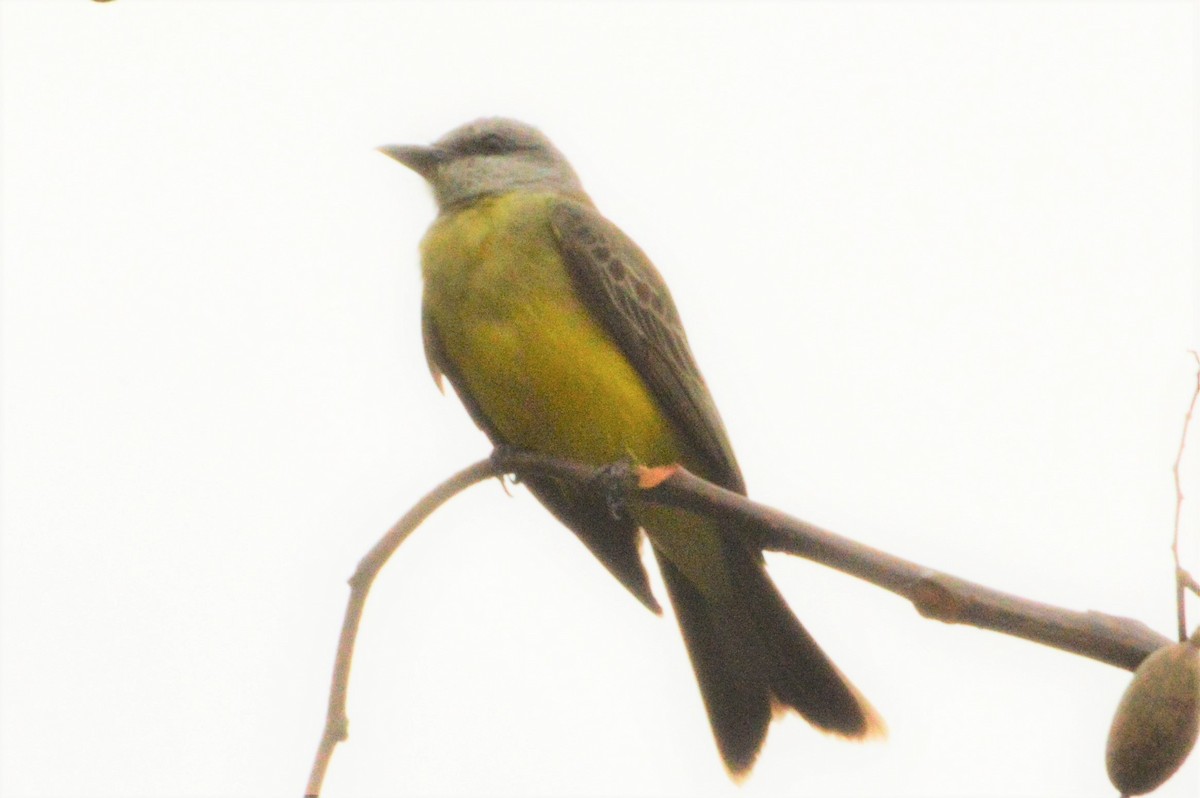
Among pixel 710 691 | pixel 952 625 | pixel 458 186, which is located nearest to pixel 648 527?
pixel 710 691

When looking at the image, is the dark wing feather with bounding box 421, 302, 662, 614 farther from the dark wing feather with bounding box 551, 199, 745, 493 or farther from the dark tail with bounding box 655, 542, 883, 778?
the dark wing feather with bounding box 551, 199, 745, 493

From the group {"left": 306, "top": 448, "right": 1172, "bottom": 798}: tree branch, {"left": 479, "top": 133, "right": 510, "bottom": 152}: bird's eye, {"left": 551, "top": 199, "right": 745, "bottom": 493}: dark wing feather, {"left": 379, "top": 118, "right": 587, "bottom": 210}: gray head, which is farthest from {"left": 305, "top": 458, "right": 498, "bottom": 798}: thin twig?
{"left": 479, "top": 133, "right": 510, "bottom": 152}: bird's eye

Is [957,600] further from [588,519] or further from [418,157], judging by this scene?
[418,157]

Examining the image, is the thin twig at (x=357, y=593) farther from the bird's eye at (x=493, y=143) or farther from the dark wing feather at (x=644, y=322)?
the bird's eye at (x=493, y=143)

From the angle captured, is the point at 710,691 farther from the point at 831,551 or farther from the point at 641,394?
the point at 831,551

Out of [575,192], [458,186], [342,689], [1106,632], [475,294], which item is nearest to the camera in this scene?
→ [1106,632]

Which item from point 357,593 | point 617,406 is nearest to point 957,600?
point 357,593
